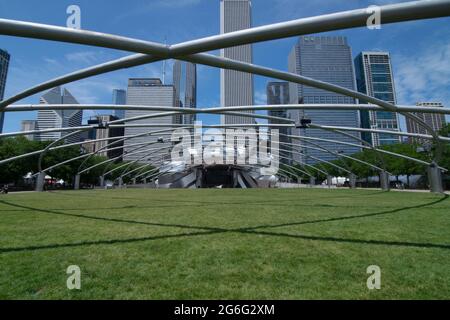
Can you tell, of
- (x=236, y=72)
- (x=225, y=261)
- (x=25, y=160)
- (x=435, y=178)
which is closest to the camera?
(x=225, y=261)

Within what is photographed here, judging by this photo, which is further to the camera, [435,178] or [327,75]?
[327,75]

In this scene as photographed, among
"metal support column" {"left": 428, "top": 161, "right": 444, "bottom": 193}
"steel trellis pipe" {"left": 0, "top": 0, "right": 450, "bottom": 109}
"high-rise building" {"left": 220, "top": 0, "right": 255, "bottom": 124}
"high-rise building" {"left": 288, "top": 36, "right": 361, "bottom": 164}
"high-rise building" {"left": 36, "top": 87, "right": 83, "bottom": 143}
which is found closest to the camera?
"steel trellis pipe" {"left": 0, "top": 0, "right": 450, "bottom": 109}

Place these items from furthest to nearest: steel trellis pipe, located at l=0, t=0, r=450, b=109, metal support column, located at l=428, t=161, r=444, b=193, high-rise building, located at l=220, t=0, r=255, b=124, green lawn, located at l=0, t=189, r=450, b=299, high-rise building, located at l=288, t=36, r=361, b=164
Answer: high-rise building, located at l=220, t=0, r=255, b=124 < high-rise building, located at l=288, t=36, r=361, b=164 < metal support column, located at l=428, t=161, r=444, b=193 < steel trellis pipe, located at l=0, t=0, r=450, b=109 < green lawn, located at l=0, t=189, r=450, b=299

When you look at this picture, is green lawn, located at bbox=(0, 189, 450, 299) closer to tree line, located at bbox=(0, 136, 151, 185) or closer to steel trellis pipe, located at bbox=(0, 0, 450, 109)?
steel trellis pipe, located at bbox=(0, 0, 450, 109)

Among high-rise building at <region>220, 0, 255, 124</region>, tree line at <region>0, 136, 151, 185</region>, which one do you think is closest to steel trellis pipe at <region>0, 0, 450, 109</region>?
tree line at <region>0, 136, 151, 185</region>

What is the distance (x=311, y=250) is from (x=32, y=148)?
58.3 m

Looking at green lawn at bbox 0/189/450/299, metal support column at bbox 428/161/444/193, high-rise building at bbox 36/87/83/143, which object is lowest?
→ green lawn at bbox 0/189/450/299

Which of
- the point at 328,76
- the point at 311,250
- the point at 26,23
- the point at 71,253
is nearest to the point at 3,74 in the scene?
the point at 26,23

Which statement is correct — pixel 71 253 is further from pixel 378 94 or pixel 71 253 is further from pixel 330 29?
pixel 378 94

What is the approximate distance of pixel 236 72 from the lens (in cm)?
12488

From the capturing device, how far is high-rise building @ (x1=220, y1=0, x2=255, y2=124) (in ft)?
410

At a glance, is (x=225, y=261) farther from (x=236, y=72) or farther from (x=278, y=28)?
(x=236, y=72)

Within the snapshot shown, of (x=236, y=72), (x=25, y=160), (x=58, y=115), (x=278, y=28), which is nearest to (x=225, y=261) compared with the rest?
(x=278, y=28)
